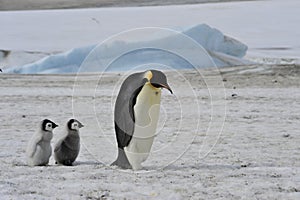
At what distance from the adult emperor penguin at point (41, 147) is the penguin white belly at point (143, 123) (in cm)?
52

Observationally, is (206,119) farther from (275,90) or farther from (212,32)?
(212,32)

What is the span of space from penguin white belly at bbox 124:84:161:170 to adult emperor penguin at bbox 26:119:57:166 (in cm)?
52

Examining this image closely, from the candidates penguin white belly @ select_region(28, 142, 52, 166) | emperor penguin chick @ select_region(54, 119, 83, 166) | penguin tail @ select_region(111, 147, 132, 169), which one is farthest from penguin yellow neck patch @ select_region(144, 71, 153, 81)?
penguin white belly @ select_region(28, 142, 52, 166)

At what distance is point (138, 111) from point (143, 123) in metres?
0.09

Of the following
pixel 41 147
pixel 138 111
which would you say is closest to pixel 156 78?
pixel 138 111

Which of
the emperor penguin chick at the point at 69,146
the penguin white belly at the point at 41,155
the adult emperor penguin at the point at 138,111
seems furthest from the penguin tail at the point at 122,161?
the penguin white belly at the point at 41,155

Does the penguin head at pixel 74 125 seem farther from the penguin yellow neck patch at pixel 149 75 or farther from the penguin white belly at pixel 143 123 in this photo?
the penguin yellow neck patch at pixel 149 75

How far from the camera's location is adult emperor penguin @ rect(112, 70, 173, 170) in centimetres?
323

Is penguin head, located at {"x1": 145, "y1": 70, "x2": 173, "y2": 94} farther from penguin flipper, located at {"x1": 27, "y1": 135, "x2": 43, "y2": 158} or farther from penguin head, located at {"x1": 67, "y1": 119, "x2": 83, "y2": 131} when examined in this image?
penguin flipper, located at {"x1": 27, "y1": 135, "x2": 43, "y2": 158}

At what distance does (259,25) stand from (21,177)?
45.2 feet

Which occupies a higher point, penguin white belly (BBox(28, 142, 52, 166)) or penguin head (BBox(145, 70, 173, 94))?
penguin head (BBox(145, 70, 173, 94))

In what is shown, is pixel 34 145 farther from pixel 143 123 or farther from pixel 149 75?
pixel 149 75

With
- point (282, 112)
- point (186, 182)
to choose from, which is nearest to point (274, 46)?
point (282, 112)

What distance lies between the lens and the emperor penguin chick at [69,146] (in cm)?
376
